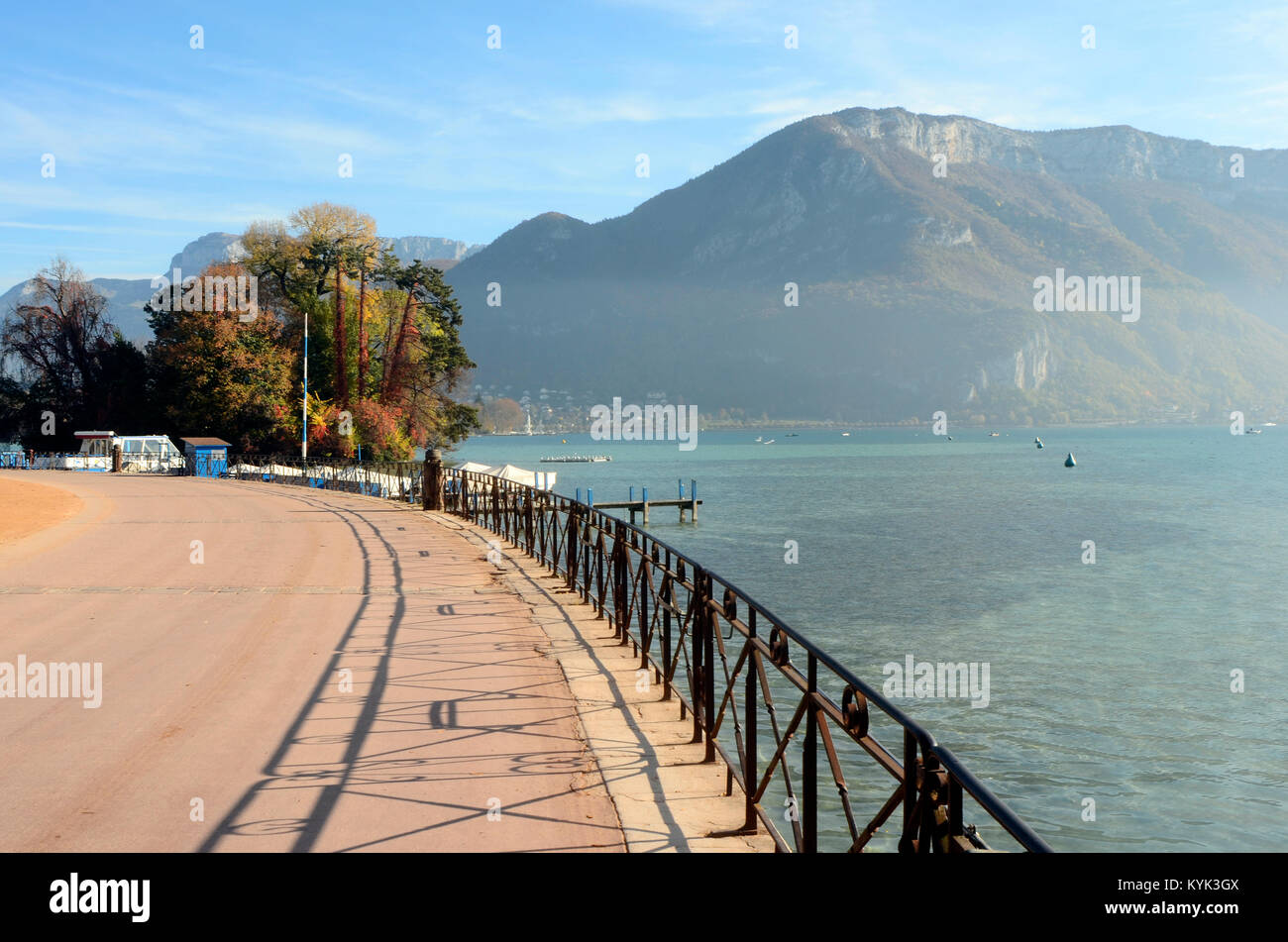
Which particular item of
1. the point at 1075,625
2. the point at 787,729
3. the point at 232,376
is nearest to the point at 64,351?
the point at 232,376

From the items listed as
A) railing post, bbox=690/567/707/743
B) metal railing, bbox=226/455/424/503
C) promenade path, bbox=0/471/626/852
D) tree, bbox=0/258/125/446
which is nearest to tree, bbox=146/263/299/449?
metal railing, bbox=226/455/424/503

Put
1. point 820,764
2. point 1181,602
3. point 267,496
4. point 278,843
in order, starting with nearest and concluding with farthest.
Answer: point 278,843 → point 820,764 → point 1181,602 → point 267,496

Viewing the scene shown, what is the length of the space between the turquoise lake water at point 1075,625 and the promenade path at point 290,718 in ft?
17.2

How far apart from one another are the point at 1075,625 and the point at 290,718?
23.3m

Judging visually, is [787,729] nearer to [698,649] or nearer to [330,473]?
[698,649]

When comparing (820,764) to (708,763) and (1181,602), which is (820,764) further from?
(1181,602)

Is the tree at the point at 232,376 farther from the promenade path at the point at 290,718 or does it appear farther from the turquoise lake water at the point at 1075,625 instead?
the promenade path at the point at 290,718

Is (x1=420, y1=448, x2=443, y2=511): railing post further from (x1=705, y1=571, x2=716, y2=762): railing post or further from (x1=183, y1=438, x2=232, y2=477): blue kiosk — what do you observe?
(x1=183, y1=438, x2=232, y2=477): blue kiosk

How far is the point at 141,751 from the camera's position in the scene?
22.2 ft

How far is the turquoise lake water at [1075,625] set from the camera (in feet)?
45.0

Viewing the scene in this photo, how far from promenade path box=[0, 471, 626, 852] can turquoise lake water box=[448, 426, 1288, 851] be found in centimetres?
525

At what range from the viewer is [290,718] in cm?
755

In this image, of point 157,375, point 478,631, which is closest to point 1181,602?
point 478,631
